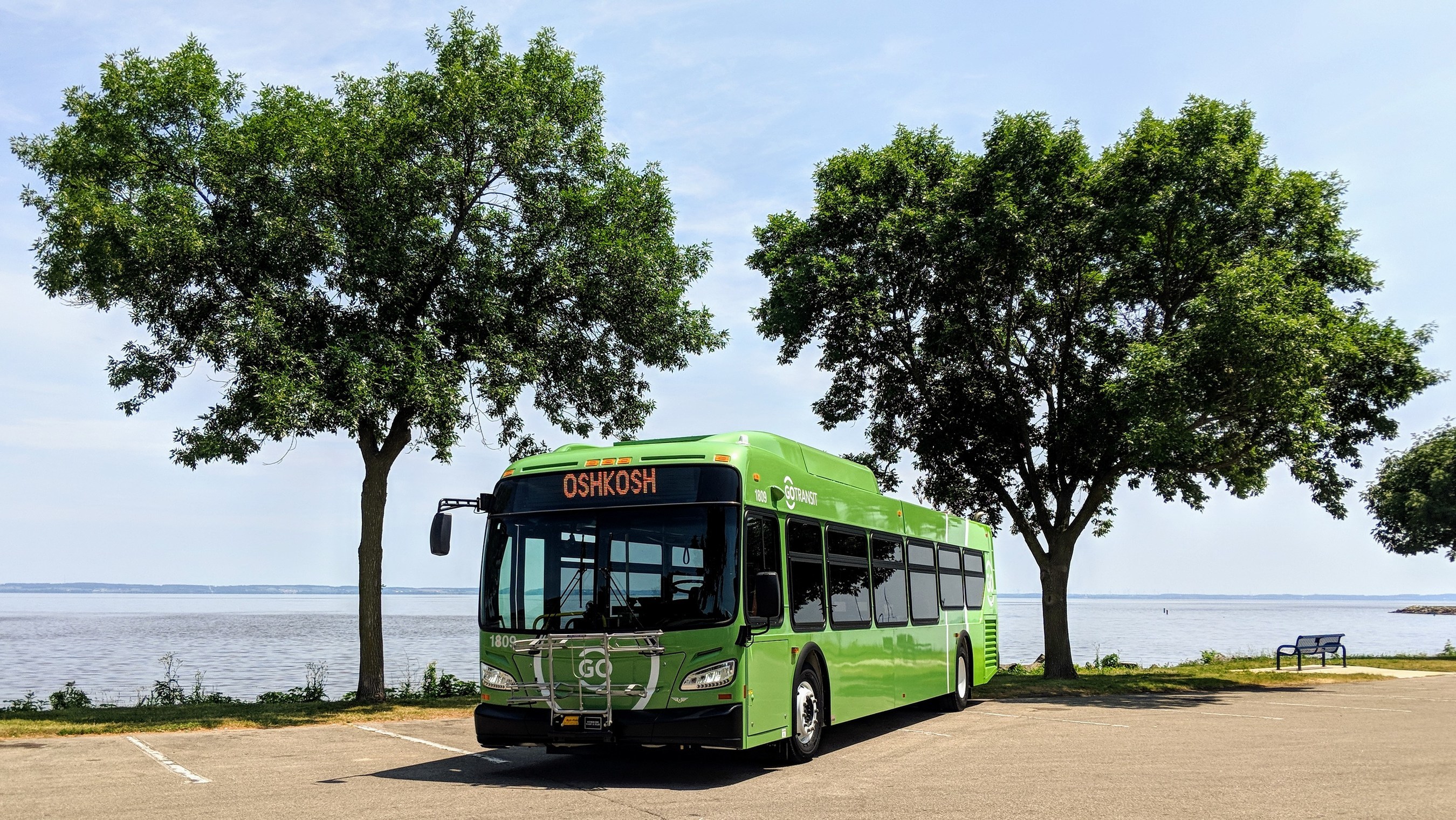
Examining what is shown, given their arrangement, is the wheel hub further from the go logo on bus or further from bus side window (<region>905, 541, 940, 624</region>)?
bus side window (<region>905, 541, 940, 624</region>)

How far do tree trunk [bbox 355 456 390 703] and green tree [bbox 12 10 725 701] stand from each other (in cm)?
4

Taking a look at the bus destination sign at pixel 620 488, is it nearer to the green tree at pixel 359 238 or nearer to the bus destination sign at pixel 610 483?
the bus destination sign at pixel 610 483

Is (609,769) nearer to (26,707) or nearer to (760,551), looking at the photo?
(760,551)

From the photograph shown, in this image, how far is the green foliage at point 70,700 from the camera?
1869cm

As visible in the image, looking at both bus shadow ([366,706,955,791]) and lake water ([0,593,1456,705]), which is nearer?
bus shadow ([366,706,955,791])

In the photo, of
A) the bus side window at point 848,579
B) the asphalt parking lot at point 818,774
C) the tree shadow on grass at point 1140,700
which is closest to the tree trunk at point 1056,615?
the tree shadow on grass at point 1140,700

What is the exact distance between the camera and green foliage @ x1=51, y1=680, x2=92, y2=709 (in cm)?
1869

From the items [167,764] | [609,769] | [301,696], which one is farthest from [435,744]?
[301,696]

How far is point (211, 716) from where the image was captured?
16484 millimetres

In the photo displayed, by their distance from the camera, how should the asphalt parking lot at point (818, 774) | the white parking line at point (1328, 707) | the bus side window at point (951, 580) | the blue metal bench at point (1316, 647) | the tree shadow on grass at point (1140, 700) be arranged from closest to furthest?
the asphalt parking lot at point (818, 774), the bus side window at point (951, 580), the white parking line at point (1328, 707), the tree shadow on grass at point (1140, 700), the blue metal bench at point (1316, 647)

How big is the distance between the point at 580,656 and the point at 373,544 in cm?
1031

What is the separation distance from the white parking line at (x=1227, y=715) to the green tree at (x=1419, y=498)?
27.4 metres

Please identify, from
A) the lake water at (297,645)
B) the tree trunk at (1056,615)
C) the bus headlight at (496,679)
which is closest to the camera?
the bus headlight at (496,679)

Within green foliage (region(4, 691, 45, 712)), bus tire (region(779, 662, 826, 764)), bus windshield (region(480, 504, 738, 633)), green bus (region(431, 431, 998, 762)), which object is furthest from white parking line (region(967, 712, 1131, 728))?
green foliage (region(4, 691, 45, 712))
